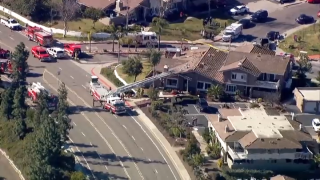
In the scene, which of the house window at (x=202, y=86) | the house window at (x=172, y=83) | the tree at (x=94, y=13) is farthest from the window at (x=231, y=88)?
the tree at (x=94, y=13)

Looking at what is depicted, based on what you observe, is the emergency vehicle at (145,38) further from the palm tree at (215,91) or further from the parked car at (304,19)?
the parked car at (304,19)

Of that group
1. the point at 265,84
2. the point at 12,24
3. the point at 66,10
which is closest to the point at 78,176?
the point at 265,84

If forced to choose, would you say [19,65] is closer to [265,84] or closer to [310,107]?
[265,84]

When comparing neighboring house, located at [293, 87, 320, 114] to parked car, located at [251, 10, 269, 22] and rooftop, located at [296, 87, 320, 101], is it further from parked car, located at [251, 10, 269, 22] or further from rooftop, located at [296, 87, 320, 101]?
parked car, located at [251, 10, 269, 22]

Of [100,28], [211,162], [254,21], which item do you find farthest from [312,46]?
[211,162]

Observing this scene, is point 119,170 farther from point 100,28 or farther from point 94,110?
point 100,28

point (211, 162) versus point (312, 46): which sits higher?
point (312, 46)
